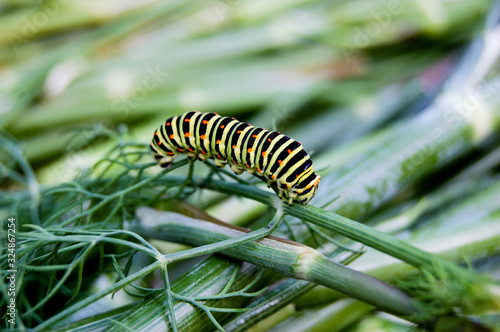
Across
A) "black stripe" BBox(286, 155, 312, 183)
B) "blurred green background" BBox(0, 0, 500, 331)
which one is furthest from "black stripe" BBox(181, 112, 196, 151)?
"blurred green background" BBox(0, 0, 500, 331)

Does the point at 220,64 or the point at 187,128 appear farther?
the point at 220,64

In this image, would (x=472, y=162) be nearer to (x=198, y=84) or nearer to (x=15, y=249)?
(x=198, y=84)

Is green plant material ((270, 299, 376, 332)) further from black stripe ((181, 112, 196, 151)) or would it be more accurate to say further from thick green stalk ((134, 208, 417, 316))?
black stripe ((181, 112, 196, 151))

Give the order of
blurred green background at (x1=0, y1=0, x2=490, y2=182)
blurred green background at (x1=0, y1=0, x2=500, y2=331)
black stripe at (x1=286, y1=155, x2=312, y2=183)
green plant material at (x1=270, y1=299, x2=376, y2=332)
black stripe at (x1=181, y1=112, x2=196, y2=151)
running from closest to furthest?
black stripe at (x1=286, y1=155, x2=312, y2=183) < black stripe at (x1=181, y1=112, x2=196, y2=151) < green plant material at (x1=270, y1=299, x2=376, y2=332) < blurred green background at (x1=0, y1=0, x2=500, y2=331) < blurred green background at (x1=0, y1=0, x2=490, y2=182)

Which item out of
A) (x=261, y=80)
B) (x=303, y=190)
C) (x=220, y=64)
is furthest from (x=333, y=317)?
(x=220, y=64)

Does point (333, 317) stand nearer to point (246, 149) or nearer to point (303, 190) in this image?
point (303, 190)

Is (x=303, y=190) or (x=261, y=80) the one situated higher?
(x=261, y=80)

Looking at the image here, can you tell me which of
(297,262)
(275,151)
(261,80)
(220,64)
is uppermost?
(220,64)

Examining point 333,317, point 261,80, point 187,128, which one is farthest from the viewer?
point 261,80
